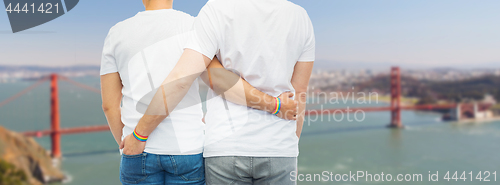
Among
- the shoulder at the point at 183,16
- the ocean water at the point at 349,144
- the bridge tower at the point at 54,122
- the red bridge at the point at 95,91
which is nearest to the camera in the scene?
the shoulder at the point at 183,16

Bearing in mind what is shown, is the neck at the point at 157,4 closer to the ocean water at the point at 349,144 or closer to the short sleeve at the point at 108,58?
the short sleeve at the point at 108,58

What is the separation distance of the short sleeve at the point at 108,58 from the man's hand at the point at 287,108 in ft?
1.18

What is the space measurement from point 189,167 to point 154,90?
169 mm

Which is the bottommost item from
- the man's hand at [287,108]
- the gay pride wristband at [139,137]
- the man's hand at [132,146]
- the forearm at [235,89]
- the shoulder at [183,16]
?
the man's hand at [132,146]

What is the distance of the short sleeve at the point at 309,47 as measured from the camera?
2.01 feet

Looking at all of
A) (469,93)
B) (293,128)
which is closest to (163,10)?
(293,128)

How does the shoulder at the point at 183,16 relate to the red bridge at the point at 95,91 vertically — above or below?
above

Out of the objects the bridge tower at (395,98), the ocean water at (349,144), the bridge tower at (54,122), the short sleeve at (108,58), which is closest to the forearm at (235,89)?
the short sleeve at (108,58)

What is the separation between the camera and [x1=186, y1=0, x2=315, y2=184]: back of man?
0.55 meters

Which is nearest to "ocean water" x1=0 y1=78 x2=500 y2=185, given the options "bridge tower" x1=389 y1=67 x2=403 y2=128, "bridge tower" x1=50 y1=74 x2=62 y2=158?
"bridge tower" x1=389 y1=67 x2=403 y2=128

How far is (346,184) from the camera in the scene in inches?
473

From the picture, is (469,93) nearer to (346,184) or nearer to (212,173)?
(346,184)

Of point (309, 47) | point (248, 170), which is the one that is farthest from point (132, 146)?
point (309, 47)

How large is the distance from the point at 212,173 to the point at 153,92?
20 centimetres
